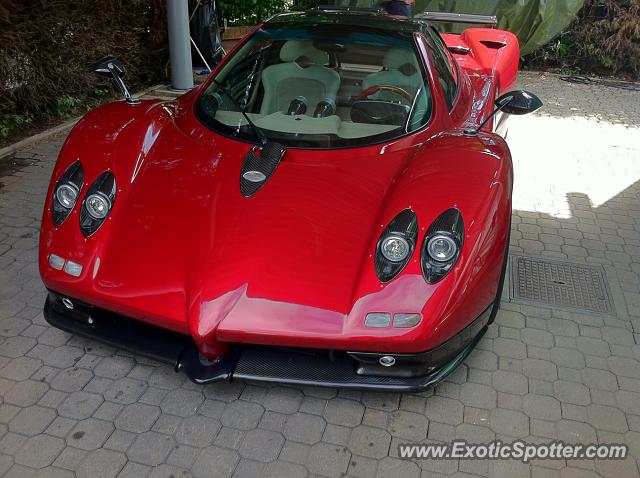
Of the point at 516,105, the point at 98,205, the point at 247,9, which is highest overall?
the point at 516,105

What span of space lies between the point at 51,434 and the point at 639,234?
12.7 ft

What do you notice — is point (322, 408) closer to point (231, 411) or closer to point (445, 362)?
point (231, 411)

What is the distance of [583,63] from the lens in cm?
924

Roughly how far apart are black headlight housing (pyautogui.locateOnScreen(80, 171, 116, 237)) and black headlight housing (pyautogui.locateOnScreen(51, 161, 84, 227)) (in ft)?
0.21

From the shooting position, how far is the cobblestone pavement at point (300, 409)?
213 cm

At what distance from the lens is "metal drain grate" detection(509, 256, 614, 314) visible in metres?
3.20

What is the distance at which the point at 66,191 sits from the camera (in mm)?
2600

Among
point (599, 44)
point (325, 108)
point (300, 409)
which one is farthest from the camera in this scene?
point (599, 44)

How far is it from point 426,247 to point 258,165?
92 centimetres

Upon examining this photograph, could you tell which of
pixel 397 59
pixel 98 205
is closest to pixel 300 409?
pixel 98 205

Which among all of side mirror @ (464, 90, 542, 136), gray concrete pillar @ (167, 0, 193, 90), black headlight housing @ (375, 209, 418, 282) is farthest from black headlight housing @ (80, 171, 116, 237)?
gray concrete pillar @ (167, 0, 193, 90)

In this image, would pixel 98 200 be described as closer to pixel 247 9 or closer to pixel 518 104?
pixel 518 104

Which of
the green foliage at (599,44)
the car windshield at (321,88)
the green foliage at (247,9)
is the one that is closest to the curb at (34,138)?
the car windshield at (321,88)

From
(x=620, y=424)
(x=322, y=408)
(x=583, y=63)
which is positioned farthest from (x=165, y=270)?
(x=583, y=63)
